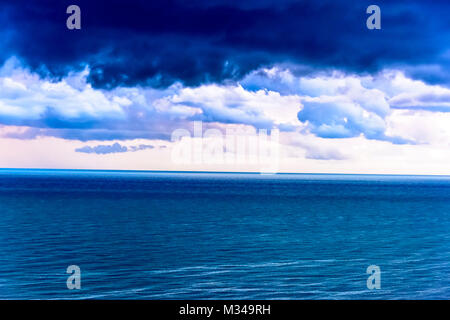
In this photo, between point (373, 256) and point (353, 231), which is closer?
point (373, 256)

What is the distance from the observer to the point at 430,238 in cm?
4650

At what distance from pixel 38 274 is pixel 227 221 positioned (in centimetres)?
3355

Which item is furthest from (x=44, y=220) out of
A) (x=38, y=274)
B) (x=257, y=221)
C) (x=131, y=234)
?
(x=38, y=274)

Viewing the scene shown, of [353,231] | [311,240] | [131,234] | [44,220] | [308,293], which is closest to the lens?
[308,293]

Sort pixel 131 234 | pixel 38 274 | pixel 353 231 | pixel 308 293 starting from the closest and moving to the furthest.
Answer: pixel 308 293 < pixel 38 274 < pixel 131 234 < pixel 353 231

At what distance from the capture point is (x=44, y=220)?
58375mm

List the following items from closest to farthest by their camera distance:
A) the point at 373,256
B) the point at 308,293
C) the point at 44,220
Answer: the point at 308,293, the point at 373,256, the point at 44,220
